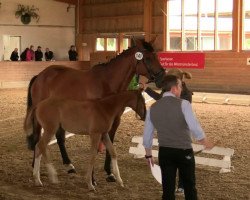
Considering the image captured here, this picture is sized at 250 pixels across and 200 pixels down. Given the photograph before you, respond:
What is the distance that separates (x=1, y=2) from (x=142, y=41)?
21.4 meters

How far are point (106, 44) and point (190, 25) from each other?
22.2 ft

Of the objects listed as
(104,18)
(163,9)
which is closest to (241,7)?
(163,9)

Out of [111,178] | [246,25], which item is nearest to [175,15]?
[246,25]

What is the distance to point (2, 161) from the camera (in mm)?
7547

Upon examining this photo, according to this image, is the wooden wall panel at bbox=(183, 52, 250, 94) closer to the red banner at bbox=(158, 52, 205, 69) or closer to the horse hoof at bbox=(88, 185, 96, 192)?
the red banner at bbox=(158, 52, 205, 69)

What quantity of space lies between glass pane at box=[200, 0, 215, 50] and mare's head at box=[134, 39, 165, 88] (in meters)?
14.5

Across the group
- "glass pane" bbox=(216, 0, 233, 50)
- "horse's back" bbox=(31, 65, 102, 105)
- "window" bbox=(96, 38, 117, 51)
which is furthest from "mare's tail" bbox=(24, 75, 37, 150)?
"window" bbox=(96, 38, 117, 51)

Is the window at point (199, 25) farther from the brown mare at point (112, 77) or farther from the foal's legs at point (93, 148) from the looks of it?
the foal's legs at point (93, 148)

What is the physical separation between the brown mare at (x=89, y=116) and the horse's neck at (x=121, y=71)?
0.66 m

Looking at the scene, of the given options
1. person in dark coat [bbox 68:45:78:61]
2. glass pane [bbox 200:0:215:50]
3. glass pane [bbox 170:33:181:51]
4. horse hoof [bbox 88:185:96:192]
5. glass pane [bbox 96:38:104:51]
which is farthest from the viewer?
glass pane [bbox 96:38:104:51]

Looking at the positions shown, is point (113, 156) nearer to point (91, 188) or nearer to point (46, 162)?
point (91, 188)

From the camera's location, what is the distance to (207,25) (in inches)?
826

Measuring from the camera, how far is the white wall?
1050 inches

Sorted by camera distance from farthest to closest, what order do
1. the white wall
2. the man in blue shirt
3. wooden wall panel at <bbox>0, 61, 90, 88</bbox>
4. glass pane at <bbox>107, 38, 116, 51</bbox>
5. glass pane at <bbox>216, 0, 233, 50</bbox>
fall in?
glass pane at <bbox>107, 38, 116, 51</bbox> → the white wall → wooden wall panel at <bbox>0, 61, 90, 88</bbox> → glass pane at <bbox>216, 0, 233, 50</bbox> → the man in blue shirt
